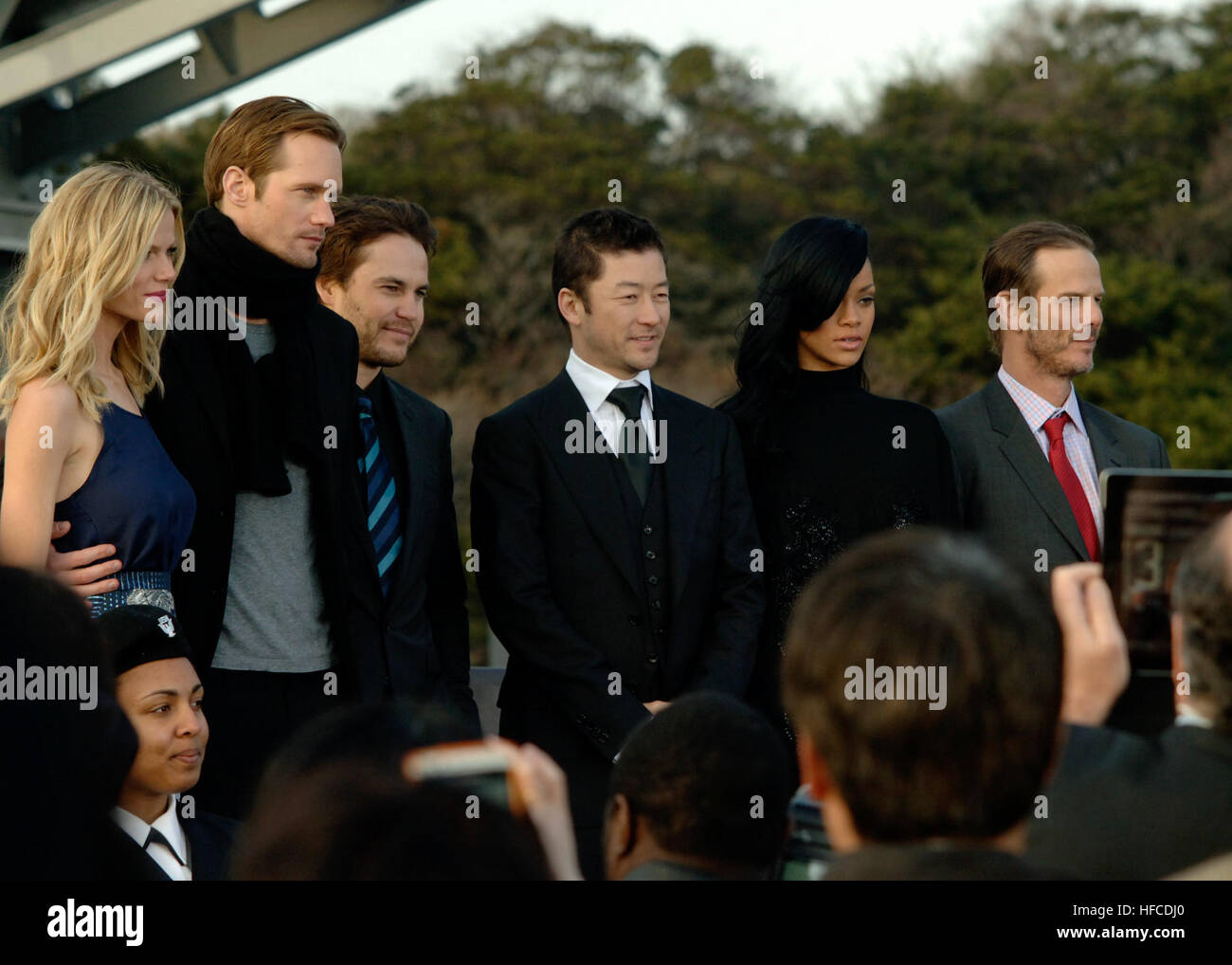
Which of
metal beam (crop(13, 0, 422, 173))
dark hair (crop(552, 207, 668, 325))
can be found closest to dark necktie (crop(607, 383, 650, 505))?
dark hair (crop(552, 207, 668, 325))

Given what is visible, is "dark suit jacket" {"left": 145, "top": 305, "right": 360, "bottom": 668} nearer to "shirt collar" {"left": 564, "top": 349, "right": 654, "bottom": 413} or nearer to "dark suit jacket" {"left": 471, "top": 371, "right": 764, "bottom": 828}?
"dark suit jacket" {"left": 471, "top": 371, "right": 764, "bottom": 828}

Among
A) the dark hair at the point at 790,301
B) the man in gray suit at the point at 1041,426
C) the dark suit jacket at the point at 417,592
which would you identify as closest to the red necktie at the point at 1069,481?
the man in gray suit at the point at 1041,426

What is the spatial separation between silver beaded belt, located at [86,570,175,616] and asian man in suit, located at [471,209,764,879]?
91 cm

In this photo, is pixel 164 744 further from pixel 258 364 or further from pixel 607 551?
pixel 607 551

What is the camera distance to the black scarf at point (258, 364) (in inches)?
143

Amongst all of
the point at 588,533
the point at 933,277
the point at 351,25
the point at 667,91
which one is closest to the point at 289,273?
the point at 588,533

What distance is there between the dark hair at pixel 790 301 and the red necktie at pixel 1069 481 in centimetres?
59

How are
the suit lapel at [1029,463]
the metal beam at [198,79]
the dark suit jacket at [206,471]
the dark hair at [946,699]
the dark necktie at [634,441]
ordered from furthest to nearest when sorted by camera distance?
the metal beam at [198,79]
the suit lapel at [1029,463]
the dark necktie at [634,441]
the dark suit jacket at [206,471]
the dark hair at [946,699]

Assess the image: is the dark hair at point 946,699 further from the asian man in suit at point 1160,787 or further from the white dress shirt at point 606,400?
the white dress shirt at point 606,400

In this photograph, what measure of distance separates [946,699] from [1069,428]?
123 inches

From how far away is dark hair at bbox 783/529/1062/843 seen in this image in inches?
60.0

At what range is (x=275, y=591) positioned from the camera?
367 cm

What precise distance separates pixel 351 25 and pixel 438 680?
5.89 m

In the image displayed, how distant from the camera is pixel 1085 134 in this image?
1681 centimetres
